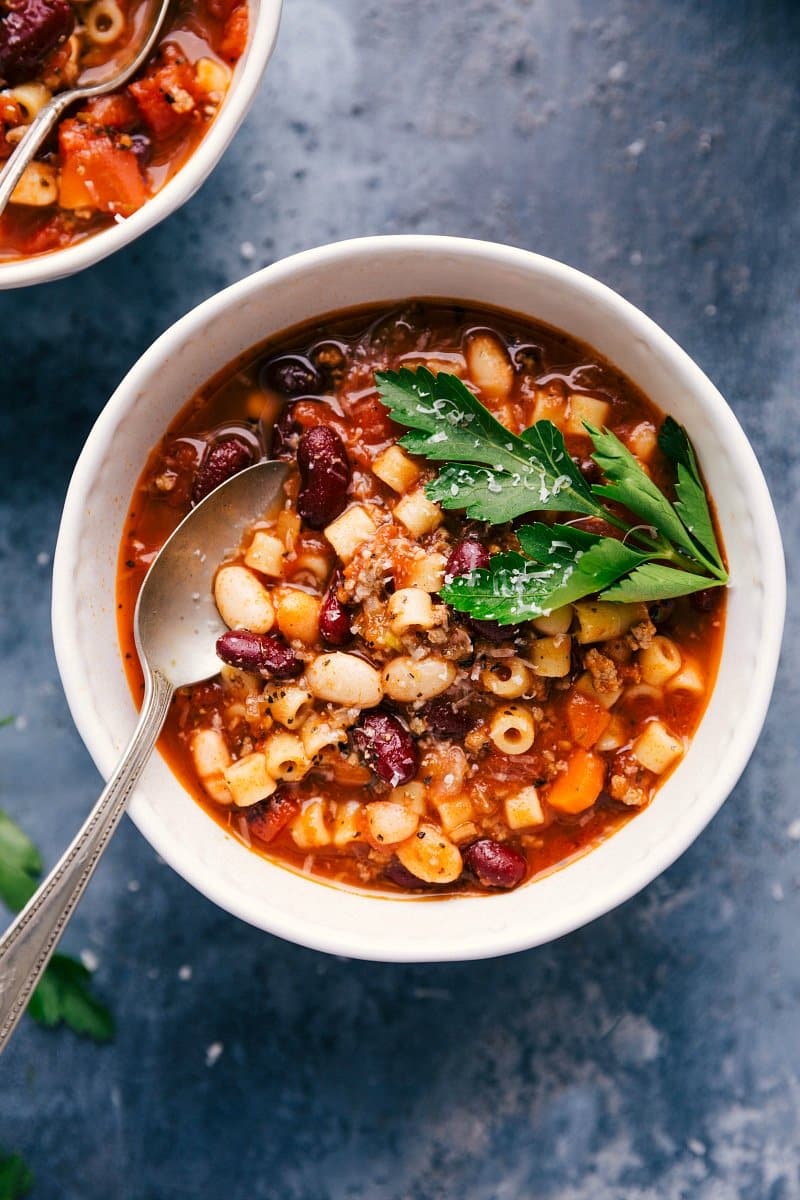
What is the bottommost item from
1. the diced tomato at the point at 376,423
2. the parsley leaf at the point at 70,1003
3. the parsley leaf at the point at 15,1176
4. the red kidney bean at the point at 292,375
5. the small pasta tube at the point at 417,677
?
the parsley leaf at the point at 15,1176

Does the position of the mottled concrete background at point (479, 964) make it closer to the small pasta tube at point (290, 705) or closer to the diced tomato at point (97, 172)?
the diced tomato at point (97, 172)

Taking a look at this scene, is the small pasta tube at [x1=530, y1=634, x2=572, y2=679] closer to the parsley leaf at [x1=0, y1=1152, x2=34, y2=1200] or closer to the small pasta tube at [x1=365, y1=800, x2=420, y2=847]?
the small pasta tube at [x1=365, y1=800, x2=420, y2=847]

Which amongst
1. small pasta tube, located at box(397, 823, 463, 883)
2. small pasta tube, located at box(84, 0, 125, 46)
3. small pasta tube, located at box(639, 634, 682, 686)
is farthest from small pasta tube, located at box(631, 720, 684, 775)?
small pasta tube, located at box(84, 0, 125, 46)

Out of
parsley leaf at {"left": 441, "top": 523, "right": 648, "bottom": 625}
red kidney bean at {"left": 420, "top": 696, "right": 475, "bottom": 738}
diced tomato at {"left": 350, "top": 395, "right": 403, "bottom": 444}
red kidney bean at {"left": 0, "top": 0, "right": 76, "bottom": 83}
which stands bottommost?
red kidney bean at {"left": 420, "top": 696, "right": 475, "bottom": 738}

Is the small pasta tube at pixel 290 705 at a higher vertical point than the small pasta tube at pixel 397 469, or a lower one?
lower

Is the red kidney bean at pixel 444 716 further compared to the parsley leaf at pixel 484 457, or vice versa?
the red kidney bean at pixel 444 716

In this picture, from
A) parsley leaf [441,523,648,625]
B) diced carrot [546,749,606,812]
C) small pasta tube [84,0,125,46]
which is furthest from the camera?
small pasta tube [84,0,125,46]

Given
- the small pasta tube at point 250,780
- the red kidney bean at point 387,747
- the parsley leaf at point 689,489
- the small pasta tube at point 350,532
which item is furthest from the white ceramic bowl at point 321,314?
the small pasta tube at point 350,532
